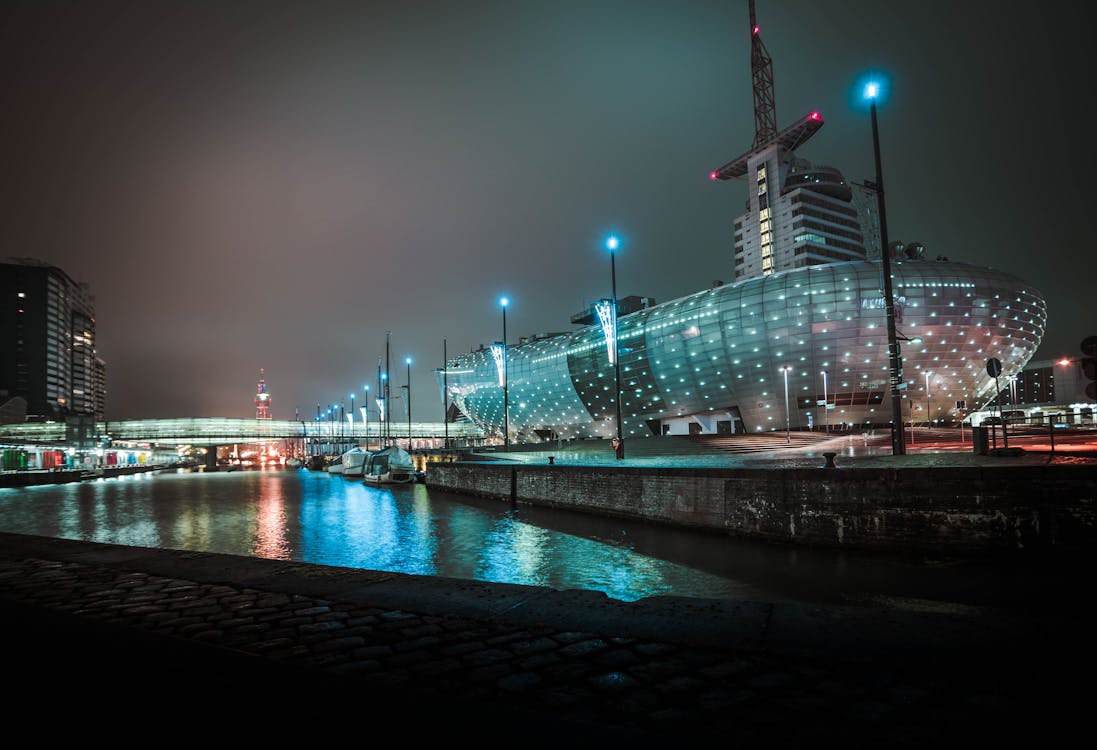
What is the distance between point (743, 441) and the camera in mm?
52469

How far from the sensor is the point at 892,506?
14828mm

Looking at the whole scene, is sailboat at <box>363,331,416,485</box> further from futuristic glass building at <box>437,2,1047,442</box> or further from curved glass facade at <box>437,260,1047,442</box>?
curved glass facade at <box>437,260,1047,442</box>

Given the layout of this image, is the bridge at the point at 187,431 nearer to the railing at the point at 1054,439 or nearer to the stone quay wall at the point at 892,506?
the railing at the point at 1054,439

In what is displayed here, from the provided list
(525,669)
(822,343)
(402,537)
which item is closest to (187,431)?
(822,343)

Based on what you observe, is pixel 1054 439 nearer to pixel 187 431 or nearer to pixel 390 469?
pixel 390 469

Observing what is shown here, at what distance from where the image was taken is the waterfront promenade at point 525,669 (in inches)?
116

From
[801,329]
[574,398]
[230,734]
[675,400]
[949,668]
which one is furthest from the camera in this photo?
[574,398]

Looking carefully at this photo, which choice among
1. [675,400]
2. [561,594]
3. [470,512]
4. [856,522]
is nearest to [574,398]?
[675,400]

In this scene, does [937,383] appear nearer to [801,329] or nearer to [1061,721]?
[801,329]

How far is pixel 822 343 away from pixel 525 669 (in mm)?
82715

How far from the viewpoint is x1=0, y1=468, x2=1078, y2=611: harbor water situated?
11.7 meters

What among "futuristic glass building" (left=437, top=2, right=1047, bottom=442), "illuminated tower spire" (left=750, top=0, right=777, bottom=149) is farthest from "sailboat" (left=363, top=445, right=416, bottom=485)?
"illuminated tower spire" (left=750, top=0, right=777, bottom=149)

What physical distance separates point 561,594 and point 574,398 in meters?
106

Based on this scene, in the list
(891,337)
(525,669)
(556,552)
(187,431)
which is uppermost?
(891,337)
